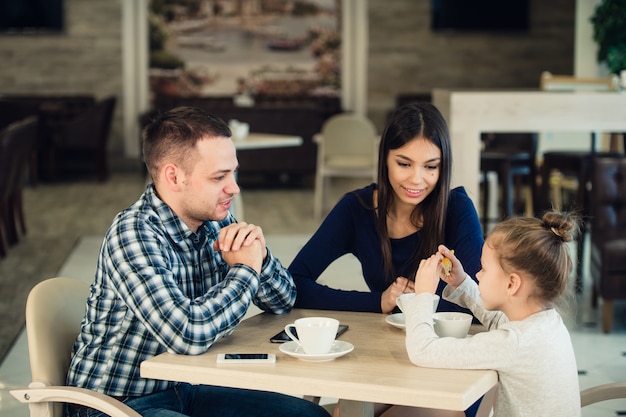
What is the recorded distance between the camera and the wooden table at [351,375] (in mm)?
1675

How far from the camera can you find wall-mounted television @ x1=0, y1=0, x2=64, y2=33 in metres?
11.7

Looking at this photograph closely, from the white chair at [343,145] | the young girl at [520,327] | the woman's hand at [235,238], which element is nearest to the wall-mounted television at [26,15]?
the white chair at [343,145]

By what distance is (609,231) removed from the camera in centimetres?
485

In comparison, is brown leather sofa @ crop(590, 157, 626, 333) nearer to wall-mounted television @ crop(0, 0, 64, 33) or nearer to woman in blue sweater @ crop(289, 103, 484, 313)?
woman in blue sweater @ crop(289, 103, 484, 313)

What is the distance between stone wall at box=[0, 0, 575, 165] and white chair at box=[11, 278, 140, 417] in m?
9.86

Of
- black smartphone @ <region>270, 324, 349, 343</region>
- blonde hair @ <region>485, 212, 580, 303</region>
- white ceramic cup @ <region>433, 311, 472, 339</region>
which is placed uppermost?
blonde hair @ <region>485, 212, 580, 303</region>

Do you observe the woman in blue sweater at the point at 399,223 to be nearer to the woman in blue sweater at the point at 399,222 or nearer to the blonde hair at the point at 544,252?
the woman in blue sweater at the point at 399,222

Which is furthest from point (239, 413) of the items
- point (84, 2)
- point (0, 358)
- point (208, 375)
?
point (84, 2)

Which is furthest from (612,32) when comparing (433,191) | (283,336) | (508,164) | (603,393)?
(283,336)

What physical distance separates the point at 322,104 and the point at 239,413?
31.6 feet

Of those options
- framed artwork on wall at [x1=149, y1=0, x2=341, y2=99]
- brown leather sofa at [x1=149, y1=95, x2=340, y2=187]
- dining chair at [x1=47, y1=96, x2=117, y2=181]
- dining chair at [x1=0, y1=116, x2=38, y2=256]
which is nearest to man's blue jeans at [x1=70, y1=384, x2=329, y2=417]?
dining chair at [x1=0, y1=116, x2=38, y2=256]

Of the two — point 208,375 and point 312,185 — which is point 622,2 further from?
point 208,375

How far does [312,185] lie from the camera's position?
35.2 feet

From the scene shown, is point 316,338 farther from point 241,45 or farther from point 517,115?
point 241,45
